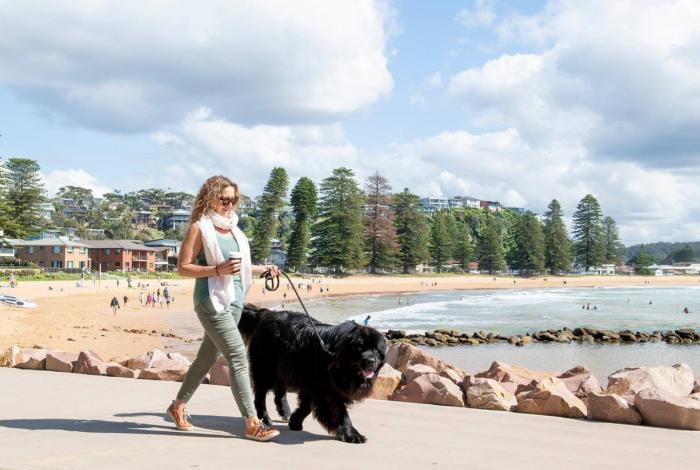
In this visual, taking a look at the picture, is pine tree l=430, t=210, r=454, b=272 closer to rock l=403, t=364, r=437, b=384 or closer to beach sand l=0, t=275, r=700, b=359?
beach sand l=0, t=275, r=700, b=359

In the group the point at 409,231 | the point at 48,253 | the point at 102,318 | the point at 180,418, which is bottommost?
the point at 102,318

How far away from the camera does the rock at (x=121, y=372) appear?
678 cm

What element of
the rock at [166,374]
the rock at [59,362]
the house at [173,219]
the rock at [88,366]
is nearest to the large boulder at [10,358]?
the rock at [59,362]

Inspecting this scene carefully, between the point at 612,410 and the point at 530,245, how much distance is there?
9949cm

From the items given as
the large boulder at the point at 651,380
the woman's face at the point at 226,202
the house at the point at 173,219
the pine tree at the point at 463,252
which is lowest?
the large boulder at the point at 651,380

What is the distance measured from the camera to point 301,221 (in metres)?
79.1

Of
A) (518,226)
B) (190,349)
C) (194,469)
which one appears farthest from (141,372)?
(518,226)

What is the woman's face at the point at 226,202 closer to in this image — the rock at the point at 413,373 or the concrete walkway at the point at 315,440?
the concrete walkway at the point at 315,440

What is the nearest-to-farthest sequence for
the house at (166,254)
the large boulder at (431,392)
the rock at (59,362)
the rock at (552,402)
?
the rock at (552,402) < the large boulder at (431,392) < the rock at (59,362) < the house at (166,254)

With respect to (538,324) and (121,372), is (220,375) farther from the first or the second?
(538,324)

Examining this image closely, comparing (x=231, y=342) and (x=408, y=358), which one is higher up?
(x=231, y=342)

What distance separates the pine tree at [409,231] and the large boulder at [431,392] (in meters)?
81.7

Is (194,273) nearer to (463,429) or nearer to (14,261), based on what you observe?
(463,429)

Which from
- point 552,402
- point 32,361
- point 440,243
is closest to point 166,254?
point 440,243
